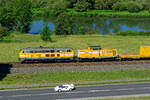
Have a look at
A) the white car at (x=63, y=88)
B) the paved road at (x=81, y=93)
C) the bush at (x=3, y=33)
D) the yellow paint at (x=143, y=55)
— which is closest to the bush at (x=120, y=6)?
the bush at (x=3, y=33)

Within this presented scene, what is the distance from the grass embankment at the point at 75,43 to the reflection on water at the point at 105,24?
1073 inches

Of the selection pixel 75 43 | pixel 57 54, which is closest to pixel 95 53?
pixel 57 54

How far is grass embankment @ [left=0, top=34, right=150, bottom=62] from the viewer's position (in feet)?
196

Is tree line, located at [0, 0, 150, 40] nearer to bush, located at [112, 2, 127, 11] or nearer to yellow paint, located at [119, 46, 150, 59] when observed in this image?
bush, located at [112, 2, 127, 11]

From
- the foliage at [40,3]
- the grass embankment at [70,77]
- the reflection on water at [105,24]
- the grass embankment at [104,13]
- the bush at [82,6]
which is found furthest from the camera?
the foliage at [40,3]

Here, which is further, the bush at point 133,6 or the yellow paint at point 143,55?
the bush at point 133,6

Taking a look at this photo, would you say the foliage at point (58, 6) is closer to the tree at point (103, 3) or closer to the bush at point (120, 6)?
the tree at point (103, 3)

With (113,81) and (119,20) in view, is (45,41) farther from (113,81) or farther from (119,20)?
(119,20)

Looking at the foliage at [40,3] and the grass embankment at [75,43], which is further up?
the foliage at [40,3]

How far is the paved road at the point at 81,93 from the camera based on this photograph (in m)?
33.3

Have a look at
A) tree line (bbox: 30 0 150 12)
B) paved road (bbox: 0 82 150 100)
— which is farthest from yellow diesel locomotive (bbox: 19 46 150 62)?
tree line (bbox: 30 0 150 12)

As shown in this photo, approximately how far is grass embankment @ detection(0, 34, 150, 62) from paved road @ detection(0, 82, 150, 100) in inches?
778

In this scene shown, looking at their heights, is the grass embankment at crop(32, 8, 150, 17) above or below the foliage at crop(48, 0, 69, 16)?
below

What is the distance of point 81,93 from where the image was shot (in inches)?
1359
